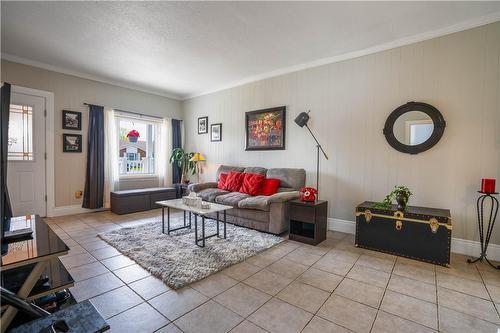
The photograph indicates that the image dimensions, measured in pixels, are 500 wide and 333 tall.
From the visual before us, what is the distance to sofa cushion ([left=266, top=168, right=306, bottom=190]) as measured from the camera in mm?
4078

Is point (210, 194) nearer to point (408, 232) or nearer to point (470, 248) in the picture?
point (408, 232)

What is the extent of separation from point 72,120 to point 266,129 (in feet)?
12.5

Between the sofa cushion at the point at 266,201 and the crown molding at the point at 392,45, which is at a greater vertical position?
the crown molding at the point at 392,45

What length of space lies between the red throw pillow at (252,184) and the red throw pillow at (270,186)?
65 mm

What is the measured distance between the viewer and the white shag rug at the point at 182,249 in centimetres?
234

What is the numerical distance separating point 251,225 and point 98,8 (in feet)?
11.0

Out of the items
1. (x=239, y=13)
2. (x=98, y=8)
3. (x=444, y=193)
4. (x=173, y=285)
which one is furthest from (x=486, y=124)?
(x=98, y=8)

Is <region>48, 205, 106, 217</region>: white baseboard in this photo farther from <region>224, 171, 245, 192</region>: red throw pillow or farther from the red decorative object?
the red decorative object

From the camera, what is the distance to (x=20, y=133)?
13.4 ft

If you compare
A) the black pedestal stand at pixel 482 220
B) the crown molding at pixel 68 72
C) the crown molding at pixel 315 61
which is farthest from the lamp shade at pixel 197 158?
the black pedestal stand at pixel 482 220

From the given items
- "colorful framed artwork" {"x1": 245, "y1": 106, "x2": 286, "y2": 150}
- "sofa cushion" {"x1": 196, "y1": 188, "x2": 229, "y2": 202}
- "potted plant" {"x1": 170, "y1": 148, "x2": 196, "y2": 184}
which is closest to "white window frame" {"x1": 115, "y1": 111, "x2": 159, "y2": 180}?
"potted plant" {"x1": 170, "y1": 148, "x2": 196, "y2": 184}

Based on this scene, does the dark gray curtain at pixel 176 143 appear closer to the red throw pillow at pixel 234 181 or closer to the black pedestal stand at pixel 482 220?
the red throw pillow at pixel 234 181

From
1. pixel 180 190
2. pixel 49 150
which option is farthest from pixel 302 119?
pixel 49 150

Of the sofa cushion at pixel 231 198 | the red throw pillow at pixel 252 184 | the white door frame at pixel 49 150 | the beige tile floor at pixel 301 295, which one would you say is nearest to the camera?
the beige tile floor at pixel 301 295
